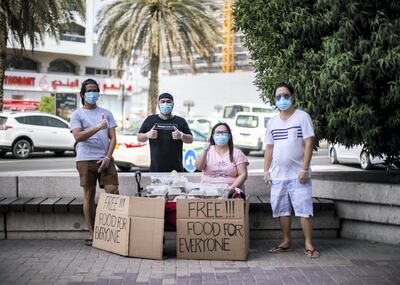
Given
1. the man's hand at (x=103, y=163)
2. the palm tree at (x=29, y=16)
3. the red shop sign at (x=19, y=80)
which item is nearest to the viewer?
the man's hand at (x=103, y=163)

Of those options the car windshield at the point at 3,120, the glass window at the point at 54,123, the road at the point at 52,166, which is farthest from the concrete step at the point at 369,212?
the glass window at the point at 54,123

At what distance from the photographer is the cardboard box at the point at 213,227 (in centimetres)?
588

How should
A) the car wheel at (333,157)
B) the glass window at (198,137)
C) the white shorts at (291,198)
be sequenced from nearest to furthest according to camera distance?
the white shorts at (291,198) < the glass window at (198,137) < the car wheel at (333,157)

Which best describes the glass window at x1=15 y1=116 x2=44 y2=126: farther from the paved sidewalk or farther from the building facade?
the building facade

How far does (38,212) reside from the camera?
22.1 feet

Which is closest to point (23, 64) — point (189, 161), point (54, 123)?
point (54, 123)

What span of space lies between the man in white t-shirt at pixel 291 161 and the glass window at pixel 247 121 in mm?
18811

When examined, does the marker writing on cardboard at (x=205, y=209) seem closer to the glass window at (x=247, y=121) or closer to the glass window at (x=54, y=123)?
the glass window at (x=54, y=123)

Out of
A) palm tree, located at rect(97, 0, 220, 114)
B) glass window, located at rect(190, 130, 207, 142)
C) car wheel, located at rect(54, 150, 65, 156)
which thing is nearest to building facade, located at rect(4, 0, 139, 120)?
palm tree, located at rect(97, 0, 220, 114)

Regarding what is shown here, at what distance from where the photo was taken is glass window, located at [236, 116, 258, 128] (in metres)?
25.1

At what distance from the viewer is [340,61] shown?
5957 millimetres

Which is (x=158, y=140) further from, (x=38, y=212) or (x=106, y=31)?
(x=106, y=31)

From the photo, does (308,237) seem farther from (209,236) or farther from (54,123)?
(54,123)

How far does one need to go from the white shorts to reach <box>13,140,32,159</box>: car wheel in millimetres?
16771
